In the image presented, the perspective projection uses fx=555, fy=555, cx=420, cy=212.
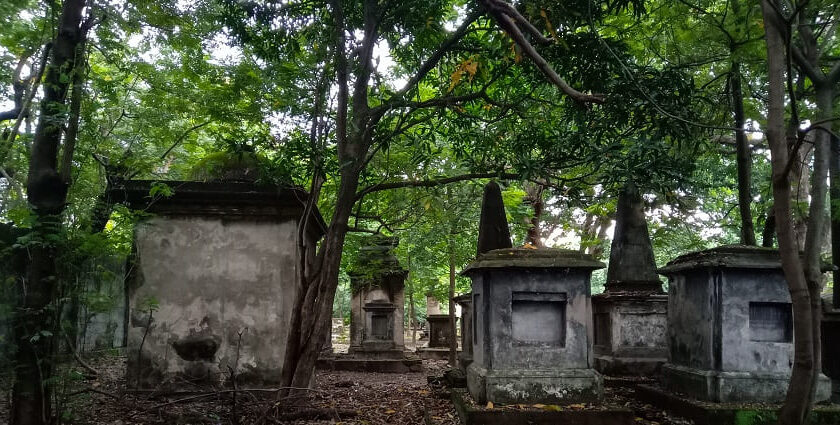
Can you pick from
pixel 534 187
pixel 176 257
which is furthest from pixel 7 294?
pixel 534 187

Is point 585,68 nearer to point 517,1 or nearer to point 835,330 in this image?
point 517,1

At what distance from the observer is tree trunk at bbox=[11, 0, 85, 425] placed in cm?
475

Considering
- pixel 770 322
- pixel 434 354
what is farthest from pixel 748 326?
pixel 434 354

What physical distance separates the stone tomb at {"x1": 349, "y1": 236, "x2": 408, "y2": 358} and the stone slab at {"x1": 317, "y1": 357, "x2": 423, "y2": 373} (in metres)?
0.61

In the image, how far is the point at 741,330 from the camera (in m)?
6.43

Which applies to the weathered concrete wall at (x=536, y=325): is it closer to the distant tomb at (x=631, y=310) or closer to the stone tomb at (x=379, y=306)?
the distant tomb at (x=631, y=310)

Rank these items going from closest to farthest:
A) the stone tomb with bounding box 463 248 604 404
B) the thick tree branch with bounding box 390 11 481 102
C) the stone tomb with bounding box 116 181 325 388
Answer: the stone tomb with bounding box 463 248 604 404 → the thick tree branch with bounding box 390 11 481 102 → the stone tomb with bounding box 116 181 325 388

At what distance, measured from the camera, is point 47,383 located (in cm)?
473

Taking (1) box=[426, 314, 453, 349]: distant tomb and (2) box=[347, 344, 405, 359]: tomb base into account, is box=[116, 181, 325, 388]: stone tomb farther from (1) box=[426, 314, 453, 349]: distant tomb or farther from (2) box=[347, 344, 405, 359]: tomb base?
(1) box=[426, 314, 453, 349]: distant tomb

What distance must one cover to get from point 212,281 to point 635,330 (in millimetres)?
6585

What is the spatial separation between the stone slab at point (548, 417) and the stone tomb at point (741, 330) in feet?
4.39

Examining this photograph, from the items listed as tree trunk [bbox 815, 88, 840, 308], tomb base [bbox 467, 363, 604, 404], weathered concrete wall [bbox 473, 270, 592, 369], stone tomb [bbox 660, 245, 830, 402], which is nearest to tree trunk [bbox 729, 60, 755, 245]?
tree trunk [bbox 815, 88, 840, 308]

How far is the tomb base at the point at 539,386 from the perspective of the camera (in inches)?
242

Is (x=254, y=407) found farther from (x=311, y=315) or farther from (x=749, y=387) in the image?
(x=749, y=387)
